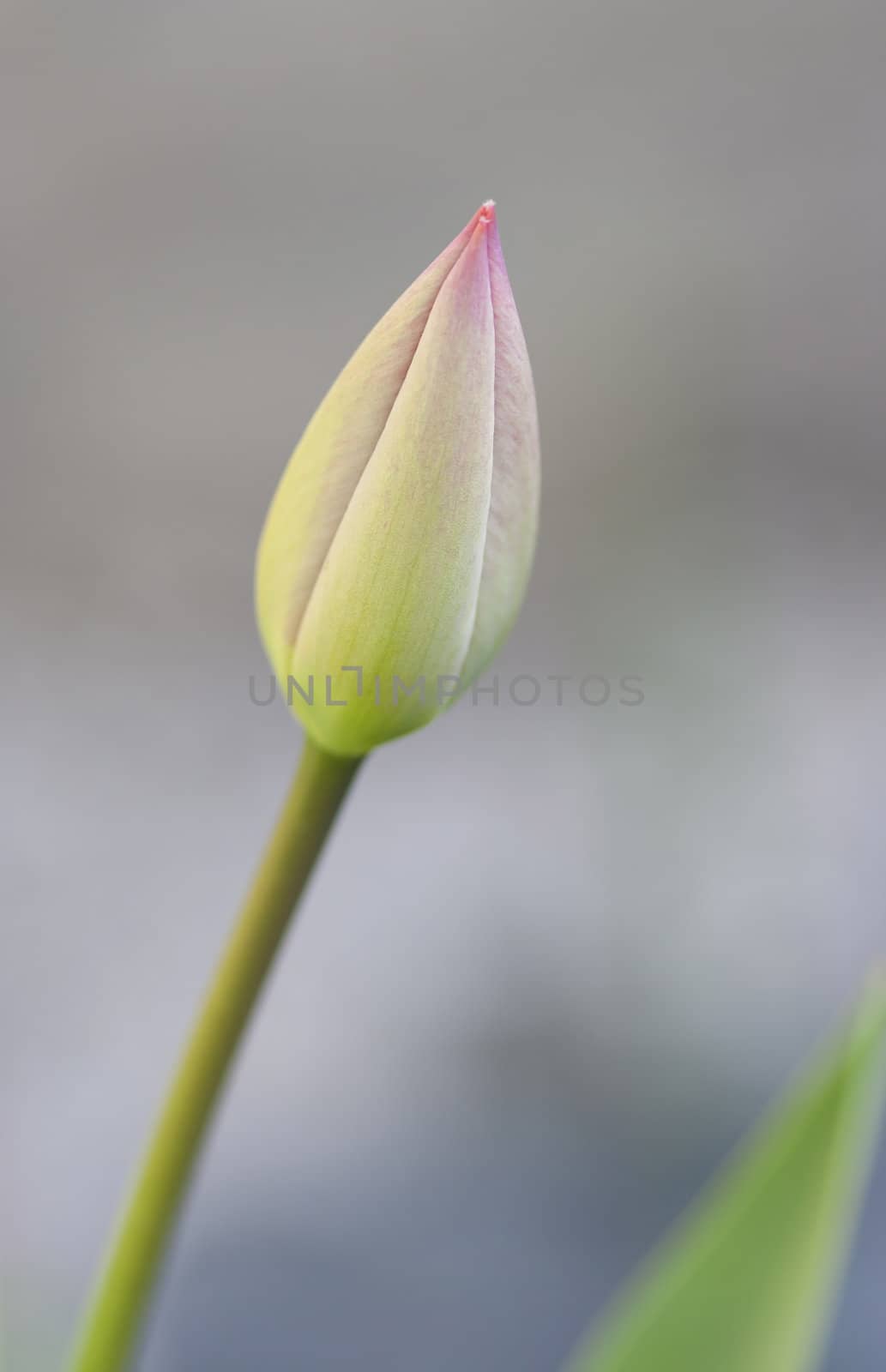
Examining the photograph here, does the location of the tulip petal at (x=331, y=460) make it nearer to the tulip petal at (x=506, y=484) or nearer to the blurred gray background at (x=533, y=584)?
the tulip petal at (x=506, y=484)

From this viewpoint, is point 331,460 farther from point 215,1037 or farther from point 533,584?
point 533,584

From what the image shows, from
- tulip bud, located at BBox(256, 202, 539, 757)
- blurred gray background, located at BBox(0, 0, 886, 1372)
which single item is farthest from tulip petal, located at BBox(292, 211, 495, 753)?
blurred gray background, located at BBox(0, 0, 886, 1372)

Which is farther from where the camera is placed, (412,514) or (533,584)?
(533,584)

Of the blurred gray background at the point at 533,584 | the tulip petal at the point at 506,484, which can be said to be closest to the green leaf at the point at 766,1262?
the tulip petal at the point at 506,484

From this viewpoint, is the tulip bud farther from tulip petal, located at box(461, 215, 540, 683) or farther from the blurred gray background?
the blurred gray background

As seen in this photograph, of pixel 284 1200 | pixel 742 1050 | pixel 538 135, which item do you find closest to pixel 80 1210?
pixel 284 1200

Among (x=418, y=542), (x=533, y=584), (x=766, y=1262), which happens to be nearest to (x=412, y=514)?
(x=418, y=542)

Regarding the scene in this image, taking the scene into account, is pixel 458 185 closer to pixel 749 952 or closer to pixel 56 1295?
pixel 749 952
